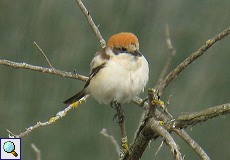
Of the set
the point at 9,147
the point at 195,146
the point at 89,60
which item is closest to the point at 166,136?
the point at 195,146

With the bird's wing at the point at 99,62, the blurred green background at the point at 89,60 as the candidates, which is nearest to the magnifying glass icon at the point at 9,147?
the bird's wing at the point at 99,62

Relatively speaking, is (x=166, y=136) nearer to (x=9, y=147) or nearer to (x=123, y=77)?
(x=123, y=77)

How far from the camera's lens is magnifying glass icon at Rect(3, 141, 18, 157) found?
3525mm

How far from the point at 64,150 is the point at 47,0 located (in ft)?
5.04

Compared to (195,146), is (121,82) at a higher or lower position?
higher

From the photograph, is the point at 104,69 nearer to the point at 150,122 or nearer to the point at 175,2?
the point at 150,122

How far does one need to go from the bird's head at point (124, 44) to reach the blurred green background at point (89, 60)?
2520 mm

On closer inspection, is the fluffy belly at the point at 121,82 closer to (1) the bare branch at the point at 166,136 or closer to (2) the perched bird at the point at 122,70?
(2) the perched bird at the point at 122,70

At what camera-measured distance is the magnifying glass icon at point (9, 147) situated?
11.6ft

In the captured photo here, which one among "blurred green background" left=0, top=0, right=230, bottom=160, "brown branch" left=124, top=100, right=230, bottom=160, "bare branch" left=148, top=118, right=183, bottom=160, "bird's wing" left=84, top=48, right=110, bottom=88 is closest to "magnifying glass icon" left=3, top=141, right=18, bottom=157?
"bird's wing" left=84, top=48, right=110, bottom=88

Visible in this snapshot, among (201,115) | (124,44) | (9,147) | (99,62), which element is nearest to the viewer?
(201,115)

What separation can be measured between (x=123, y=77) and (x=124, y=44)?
0.18m

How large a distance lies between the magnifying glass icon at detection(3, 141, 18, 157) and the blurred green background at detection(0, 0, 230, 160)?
2.29 m

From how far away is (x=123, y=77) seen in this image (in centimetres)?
328
